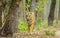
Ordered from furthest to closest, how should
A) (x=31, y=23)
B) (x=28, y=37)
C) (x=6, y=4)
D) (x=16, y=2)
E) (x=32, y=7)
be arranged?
1. (x=32, y=7)
2. (x=31, y=23)
3. (x=6, y=4)
4. (x=28, y=37)
5. (x=16, y=2)

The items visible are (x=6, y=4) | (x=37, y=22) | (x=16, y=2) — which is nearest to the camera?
(x=16, y=2)

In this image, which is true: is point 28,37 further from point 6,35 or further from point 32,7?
point 32,7

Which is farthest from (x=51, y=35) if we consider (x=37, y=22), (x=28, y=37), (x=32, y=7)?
(x=37, y=22)

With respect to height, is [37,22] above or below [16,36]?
below

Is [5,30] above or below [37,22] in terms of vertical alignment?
above

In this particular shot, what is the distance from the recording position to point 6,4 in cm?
1048

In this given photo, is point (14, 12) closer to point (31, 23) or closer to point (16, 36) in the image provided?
point (16, 36)

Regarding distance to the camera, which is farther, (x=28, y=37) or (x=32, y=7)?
(x=32, y=7)

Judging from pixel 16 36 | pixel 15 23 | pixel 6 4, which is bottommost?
pixel 16 36

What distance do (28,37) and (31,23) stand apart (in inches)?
77.4

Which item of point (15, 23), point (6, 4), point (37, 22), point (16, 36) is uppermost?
point (6, 4)

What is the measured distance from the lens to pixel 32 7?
1691 centimetres

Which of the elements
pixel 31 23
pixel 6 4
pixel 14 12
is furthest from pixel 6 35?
pixel 31 23

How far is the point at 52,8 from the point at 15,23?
8804 millimetres
